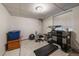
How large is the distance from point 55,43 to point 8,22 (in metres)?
0.93

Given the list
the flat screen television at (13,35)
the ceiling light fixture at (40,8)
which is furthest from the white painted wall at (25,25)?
the ceiling light fixture at (40,8)

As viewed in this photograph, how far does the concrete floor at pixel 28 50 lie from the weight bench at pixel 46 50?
0.17 ft

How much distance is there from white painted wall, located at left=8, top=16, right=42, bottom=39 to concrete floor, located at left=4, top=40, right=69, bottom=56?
0.45 feet

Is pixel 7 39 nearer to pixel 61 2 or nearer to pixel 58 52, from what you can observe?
pixel 58 52

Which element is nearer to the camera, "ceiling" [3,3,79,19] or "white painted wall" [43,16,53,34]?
"ceiling" [3,3,79,19]

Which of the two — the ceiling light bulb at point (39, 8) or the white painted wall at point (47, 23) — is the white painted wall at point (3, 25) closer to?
the ceiling light bulb at point (39, 8)

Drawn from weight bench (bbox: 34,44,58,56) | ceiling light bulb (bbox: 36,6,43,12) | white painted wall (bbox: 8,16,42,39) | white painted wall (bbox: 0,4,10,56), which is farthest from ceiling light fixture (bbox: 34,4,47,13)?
weight bench (bbox: 34,44,58,56)

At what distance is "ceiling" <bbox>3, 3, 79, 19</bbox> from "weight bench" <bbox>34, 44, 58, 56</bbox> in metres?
0.55

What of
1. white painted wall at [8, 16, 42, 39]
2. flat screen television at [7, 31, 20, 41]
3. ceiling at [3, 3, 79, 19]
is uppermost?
ceiling at [3, 3, 79, 19]

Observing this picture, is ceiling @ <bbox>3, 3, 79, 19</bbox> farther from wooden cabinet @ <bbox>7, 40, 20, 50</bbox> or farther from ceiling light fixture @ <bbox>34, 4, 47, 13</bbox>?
wooden cabinet @ <bbox>7, 40, 20, 50</bbox>

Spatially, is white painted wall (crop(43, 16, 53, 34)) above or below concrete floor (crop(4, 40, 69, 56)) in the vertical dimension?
above

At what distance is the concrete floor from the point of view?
3.84 feet

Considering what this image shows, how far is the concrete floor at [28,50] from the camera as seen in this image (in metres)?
1.17

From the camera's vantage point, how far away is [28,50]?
1.21 metres
